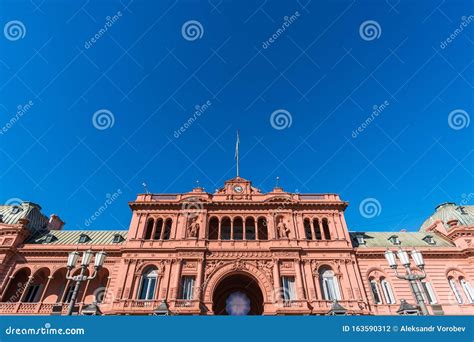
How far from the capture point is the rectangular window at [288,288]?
23.6m

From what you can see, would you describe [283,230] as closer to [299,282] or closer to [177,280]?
[299,282]

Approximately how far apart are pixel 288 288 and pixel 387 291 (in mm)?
10199

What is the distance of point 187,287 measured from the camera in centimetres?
2425

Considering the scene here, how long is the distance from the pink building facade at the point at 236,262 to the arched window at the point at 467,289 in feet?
0.32

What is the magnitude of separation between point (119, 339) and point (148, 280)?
61.8 ft

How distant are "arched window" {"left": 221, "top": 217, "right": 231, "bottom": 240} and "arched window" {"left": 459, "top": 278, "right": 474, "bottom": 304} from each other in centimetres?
2388

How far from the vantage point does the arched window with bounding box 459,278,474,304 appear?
82.2 feet

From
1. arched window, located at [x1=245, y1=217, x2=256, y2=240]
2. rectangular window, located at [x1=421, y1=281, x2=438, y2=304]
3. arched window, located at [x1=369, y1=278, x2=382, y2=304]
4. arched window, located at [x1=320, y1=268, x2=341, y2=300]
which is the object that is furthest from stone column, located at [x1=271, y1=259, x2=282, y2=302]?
rectangular window, located at [x1=421, y1=281, x2=438, y2=304]

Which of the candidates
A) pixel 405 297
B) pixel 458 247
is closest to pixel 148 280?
pixel 405 297

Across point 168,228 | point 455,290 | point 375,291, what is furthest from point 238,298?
point 455,290

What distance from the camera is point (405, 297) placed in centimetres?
2505

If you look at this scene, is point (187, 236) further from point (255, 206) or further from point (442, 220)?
point (442, 220)

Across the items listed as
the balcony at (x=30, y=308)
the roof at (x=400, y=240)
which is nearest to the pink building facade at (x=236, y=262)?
the balcony at (x=30, y=308)

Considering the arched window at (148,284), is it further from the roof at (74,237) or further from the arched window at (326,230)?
the arched window at (326,230)
